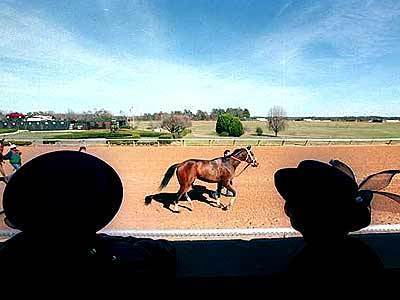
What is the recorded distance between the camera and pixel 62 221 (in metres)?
0.27

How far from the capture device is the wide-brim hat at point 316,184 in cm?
33

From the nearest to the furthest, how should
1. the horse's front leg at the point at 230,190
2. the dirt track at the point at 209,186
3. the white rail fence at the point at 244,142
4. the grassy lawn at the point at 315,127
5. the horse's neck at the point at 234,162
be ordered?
the dirt track at the point at 209,186 → the horse's front leg at the point at 230,190 → the horse's neck at the point at 234,162 → the white rail fence at the point at 244,142 → the grassy lawn at the point at 315,127

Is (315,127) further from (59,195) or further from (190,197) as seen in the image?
(59,195)

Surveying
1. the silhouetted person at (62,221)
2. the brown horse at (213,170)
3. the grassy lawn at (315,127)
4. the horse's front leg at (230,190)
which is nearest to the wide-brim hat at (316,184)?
the silhouetted person at (62,221)

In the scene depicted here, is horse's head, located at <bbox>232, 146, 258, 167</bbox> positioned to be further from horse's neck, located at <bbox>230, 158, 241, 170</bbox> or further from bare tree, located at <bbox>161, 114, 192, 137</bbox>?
bare tree, located at <bbox>161, 114, 192, 137</bbox>

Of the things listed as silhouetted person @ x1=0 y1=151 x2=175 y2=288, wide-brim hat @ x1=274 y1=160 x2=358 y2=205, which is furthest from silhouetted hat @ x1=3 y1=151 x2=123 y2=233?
wide-brim hat @ x1=274 y1=160 x2=358 y2=205

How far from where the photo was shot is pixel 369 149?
12.2m

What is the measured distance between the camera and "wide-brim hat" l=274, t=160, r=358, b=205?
0.33 m

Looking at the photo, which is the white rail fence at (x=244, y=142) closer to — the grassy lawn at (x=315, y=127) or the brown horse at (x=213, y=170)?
the grassy lawn at (x=315, y=127)

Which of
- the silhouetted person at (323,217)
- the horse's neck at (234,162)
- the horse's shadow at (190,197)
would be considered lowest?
the horse's shadow at (190,197)

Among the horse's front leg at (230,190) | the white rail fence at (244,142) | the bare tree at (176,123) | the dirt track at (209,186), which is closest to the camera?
the dirt track at (209,186)

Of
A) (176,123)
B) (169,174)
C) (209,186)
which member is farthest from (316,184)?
(176,123)

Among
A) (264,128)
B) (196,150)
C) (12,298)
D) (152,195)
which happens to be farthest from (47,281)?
(264,128)

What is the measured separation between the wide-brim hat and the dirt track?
4cm
